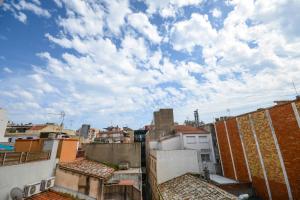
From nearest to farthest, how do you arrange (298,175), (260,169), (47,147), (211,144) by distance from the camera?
1. (47,147)
2. (298,175)
3. (260,169)
4. (211,144)

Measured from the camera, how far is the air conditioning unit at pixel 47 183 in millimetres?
12258

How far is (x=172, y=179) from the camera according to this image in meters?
22.9

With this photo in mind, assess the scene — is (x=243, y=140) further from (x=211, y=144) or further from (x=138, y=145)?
(x=138, y=145)

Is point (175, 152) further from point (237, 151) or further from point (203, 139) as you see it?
point (237, 151)

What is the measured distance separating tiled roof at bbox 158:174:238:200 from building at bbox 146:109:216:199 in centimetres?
141

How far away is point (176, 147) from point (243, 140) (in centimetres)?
1105

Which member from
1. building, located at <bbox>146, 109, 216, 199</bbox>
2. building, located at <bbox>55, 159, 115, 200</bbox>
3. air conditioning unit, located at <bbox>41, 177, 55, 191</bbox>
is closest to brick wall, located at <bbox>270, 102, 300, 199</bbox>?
building, located at <bbox>146, 109, 216, 199</bbox>

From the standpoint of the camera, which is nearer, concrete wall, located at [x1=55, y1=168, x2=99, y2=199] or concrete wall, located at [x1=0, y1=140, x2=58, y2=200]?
concrete wall, located at [x1=0, y1=140, x2=58, y2=200]

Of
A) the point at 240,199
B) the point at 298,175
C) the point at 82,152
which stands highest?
the point at 82,152

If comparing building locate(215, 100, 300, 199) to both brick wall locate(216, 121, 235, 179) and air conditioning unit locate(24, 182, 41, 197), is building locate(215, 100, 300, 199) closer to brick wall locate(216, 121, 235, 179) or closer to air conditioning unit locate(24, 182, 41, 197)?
brick wall locate(216, 121, 235, 179)

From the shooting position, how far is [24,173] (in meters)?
10.8

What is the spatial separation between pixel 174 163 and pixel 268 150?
36.8 feet

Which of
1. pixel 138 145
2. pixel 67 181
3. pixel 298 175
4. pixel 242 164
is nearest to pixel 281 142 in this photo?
pixel 298 175

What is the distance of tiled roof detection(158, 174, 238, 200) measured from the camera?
15.0 m
